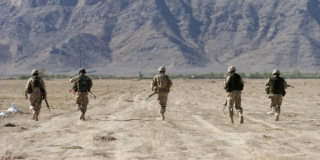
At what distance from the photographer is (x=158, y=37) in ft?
526

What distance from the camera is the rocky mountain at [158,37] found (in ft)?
484

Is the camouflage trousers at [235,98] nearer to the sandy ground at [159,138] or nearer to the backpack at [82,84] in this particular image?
the sandy ground at [159,138]

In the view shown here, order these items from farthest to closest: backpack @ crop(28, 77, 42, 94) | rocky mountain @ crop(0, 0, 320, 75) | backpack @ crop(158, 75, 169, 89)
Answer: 1. rocky mountain @ crop(0, 0, 320, 75)
2. backpack @ crop(158, 75, 169, 89)
3. backpack @ crop(28, 77, 42, 94)

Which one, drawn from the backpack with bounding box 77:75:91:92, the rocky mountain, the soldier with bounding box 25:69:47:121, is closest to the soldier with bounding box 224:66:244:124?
the backpack with bounding box 77:75:91:92

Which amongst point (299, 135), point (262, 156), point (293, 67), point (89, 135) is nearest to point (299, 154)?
point (262, 156)

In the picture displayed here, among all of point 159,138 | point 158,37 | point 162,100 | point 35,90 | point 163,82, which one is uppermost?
point 158,37

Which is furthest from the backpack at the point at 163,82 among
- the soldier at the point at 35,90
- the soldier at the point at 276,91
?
the soldier at the point at 35,90

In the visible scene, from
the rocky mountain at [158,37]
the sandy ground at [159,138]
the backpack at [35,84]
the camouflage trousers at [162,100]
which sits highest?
the rocky mountain at [158,37]

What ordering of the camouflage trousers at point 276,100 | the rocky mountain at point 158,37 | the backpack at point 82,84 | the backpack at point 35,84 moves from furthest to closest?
the rocky mountain at point 158,37 → the camouflage trousers at point 276,100 → the backpack at point 82,84 → the backpack at point 35,84

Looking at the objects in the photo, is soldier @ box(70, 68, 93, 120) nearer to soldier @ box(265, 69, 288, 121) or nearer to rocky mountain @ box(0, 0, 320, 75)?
soldier @ box(265, 69, 288, 121)

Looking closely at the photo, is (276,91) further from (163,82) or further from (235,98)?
(163,82)

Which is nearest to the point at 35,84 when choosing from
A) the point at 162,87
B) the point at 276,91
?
the point at 162,87

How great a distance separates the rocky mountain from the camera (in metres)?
148

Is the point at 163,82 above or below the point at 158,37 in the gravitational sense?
below
